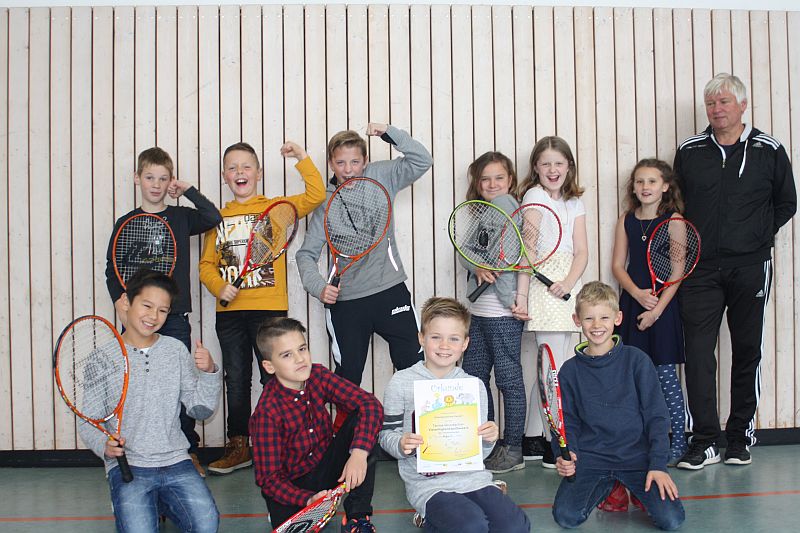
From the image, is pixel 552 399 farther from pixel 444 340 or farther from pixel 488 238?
pixel 488 238

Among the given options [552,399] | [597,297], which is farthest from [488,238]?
[552,399]

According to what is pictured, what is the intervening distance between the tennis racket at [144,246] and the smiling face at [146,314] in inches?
31.9

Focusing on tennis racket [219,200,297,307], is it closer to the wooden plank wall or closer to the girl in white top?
the wooden plank wall

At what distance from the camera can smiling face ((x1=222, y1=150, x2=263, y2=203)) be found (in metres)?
4.42

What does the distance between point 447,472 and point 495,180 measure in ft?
6.42

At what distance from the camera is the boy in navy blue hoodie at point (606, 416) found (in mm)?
3322

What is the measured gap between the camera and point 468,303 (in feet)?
15.5

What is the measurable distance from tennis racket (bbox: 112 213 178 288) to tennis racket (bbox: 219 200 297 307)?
404 mm

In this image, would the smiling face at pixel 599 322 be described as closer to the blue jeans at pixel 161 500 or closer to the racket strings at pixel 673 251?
the racket strings at pixel 673 251

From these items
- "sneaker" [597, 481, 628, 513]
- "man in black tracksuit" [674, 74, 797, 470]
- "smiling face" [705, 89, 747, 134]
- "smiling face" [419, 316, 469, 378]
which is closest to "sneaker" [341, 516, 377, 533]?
"smiling face" [419, 316, 469, 378]

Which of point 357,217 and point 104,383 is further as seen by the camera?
point 357,217

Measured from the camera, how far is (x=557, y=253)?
443 cm

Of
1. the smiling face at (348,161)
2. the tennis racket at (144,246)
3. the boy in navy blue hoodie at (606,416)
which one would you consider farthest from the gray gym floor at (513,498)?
the smiling face at (348,161)

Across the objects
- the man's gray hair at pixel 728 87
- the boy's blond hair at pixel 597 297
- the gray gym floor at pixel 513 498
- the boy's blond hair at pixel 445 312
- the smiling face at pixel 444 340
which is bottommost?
the gray gym floor at pixel 513 498
